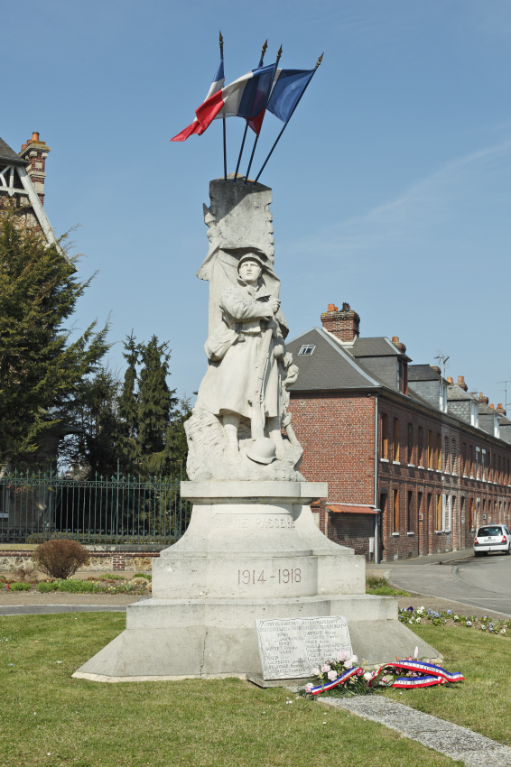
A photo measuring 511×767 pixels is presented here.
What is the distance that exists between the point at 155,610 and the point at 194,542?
90cm

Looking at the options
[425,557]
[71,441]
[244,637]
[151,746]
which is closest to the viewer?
[151,746]

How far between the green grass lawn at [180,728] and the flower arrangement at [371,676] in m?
0.19

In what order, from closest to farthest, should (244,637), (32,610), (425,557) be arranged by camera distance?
(244,637), (32,610), (425,557)

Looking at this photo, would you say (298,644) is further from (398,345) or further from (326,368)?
(398,345)

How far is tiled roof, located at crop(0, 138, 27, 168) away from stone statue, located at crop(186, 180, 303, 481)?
2419cm

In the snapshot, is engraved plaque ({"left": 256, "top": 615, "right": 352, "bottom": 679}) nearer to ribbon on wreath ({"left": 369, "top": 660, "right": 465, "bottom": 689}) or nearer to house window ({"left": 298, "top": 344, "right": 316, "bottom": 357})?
ribbon on wreath ({"left": 369, "top": 660, "right": 465, "bottom": 689})

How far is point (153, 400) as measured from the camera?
2900cm

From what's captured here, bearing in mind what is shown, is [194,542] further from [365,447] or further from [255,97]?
[365,447]

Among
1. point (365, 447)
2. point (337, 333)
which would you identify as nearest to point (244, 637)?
point (365, 447)

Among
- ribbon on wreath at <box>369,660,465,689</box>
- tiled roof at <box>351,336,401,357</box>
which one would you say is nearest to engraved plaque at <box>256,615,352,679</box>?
ribbon on wreath at <box>369,660,465,689</box>

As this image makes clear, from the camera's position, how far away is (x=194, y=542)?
7508 millimetres

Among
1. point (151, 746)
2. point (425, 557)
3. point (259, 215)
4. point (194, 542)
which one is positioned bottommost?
point (425, 557)

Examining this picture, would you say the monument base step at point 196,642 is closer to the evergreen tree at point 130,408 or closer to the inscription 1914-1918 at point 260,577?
the inscription 1914-1918 at point 260,577

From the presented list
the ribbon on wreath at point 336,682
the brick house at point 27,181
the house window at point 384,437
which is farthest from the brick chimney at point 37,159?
the ribbon on wreath at point 336,682
